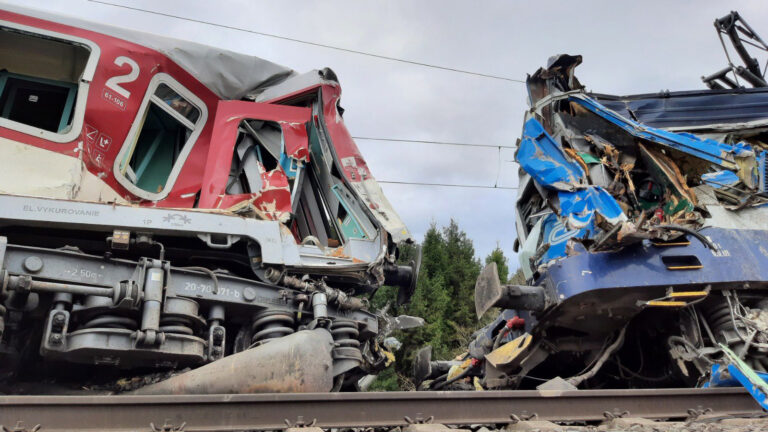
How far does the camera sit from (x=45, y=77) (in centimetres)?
657

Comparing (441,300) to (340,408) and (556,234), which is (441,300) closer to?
(556,234)

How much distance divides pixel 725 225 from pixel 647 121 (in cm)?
218

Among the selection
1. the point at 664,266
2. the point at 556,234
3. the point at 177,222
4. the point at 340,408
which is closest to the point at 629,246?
the point at 664,266

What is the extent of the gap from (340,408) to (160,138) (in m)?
4.71

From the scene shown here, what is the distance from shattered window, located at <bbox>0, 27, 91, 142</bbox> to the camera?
6078 millimetres

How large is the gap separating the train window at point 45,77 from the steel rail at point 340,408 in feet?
10.3

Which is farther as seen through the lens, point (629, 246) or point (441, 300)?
point (441, 300)

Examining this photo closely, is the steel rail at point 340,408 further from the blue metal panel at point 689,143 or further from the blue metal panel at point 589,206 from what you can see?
the blue metal panel at point 689,143

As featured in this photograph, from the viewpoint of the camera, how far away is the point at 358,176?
692 centimetres

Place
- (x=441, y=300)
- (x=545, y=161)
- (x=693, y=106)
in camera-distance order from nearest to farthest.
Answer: (x=545, y=161)
(x=693, y=106)
(x=441, y=300)

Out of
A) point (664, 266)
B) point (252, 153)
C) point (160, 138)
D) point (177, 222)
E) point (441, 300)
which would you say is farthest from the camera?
point (441, 300)

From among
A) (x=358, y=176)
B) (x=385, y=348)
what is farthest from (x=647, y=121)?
(x=385, y=348)

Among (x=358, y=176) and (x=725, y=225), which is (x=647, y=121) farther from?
(x=358, y=176)

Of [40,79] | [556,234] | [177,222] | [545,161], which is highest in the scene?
[40,79]
